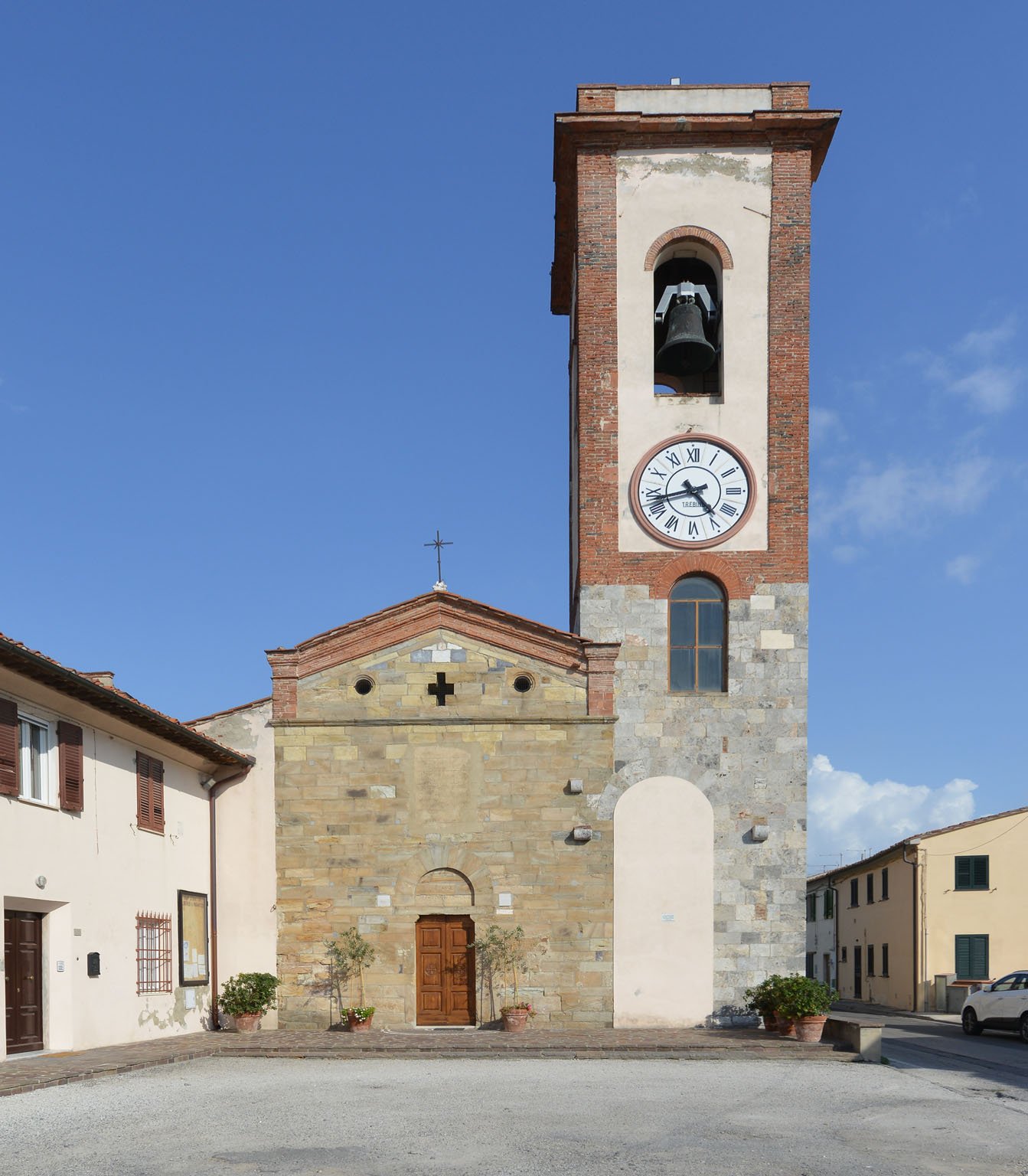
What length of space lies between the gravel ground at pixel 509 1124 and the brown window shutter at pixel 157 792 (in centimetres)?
485

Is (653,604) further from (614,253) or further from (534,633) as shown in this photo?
(614,253)

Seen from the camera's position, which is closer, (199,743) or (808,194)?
(199,743)

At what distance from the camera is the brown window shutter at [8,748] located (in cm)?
1494

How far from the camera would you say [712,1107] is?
1193 centimetres

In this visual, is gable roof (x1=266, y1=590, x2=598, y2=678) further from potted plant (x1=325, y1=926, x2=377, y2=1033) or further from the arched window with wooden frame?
potted plant (x1=325, y1=926, x2=377, y2=1033)

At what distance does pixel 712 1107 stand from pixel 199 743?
1065 centimetres

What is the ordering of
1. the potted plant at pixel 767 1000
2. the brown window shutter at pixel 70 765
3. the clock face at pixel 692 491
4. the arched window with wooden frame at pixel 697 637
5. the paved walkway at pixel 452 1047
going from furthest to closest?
the clock face at pixel 692 491, the arched window with wooden frame at pixel 697 637, the potted plant at pixel 767 1000, the brown window shutter at pixel 70 765, the paved walkway at pixel 452 1047

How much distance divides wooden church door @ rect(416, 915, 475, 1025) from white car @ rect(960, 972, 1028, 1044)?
10.5m

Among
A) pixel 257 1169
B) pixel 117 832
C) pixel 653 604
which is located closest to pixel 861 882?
pixel 653 604

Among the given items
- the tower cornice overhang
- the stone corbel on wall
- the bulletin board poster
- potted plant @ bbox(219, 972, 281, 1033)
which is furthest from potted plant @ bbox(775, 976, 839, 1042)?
the tower cornice overhang

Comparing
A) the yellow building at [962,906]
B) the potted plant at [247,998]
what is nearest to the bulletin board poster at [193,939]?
the potted plant at [247,998]

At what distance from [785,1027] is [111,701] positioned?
1108cm

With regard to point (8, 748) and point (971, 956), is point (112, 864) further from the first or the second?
point (971, 956)

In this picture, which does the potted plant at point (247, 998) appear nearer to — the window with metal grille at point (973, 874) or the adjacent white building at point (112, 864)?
the adjacent white building at point (112, 864)
